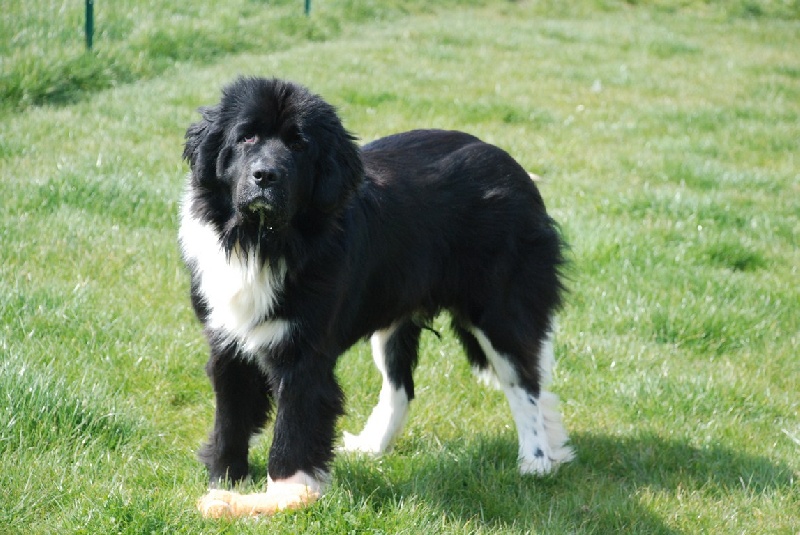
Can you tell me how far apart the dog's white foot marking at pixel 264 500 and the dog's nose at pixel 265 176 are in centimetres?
108

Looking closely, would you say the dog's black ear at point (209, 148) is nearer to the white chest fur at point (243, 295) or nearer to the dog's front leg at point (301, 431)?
the white chest fur at point (243, 295)

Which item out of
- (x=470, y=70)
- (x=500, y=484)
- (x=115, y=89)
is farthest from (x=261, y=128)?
(x=470, y=70)

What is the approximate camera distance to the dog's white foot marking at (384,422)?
450cm

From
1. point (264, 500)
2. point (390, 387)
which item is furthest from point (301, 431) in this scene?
point (390, 387)

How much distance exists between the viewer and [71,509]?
136 inches

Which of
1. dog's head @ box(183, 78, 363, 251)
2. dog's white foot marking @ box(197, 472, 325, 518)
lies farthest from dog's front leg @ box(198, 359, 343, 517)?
dog's head @ box(183, 78, 363, 251)

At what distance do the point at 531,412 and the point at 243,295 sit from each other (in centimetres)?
153

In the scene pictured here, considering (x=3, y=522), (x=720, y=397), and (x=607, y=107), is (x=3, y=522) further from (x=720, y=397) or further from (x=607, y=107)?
(x=607, y=107)

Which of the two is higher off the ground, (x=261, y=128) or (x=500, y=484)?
(x=261, y=128)

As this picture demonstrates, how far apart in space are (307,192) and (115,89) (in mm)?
6595

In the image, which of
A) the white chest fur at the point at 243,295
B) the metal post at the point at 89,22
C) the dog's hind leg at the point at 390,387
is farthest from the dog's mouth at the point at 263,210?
the metal post at the point at 89,22

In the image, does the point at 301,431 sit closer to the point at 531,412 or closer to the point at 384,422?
the point at 384,422

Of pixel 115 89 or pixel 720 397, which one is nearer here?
pixel 720 397

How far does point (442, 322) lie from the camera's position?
232 inches
